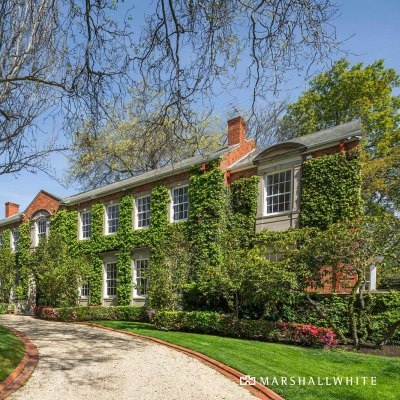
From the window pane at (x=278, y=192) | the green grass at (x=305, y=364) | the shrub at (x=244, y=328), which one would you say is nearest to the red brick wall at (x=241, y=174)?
the window pane at (x=278, y=192)

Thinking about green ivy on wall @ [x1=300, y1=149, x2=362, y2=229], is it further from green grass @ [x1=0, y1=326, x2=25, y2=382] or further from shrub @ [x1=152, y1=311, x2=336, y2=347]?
green grass @ [x1=0, y1=326, x2=25, y2=382]

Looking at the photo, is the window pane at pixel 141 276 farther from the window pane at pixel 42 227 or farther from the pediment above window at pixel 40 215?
the window pane at pixel 42 227

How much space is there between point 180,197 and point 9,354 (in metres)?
12.4

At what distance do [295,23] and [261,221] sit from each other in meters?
13.4

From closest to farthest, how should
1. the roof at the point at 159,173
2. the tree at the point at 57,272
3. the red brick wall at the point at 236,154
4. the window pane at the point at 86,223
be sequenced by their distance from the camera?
the red brick wall at the point at 236,154 → the roof at the point at 159,173 → the tree at the point at 57,272 → the window pane at the point at 86,223

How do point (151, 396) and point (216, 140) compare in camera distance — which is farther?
point (216, 140)

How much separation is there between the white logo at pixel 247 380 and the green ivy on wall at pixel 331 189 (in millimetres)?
8706

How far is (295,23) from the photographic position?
15.1 feet

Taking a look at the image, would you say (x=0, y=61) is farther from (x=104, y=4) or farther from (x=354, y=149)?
(x=354, y=149)

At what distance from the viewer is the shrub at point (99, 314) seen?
18.3 meters

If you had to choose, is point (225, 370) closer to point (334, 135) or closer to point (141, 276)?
point (334, 135)

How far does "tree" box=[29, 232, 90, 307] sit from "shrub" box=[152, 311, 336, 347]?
26.0 feet

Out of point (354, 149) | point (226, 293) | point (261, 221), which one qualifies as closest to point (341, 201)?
point (354, 149)

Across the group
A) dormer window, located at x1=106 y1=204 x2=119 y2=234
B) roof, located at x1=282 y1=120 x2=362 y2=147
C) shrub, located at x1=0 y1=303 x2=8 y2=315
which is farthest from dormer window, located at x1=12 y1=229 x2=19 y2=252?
roof, located at x1=282 y1=120 x2=362 y2=147
